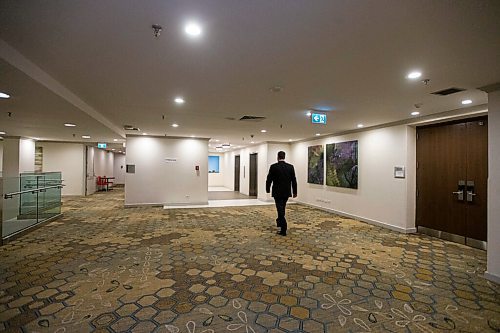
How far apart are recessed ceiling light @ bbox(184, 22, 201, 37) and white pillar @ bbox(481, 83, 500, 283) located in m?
4.28

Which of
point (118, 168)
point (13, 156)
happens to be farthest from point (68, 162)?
point (118, 168)

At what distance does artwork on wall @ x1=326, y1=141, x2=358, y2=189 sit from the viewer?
8.14 m

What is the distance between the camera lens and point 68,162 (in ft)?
43.4

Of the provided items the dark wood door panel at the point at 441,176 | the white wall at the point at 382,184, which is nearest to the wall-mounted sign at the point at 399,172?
the white wall at the point at 382,184

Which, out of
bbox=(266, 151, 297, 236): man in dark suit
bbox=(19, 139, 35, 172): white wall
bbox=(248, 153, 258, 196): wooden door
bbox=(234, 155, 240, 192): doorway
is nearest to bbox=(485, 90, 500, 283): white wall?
bbox=(266, 151, 297, 236): man in dark suit

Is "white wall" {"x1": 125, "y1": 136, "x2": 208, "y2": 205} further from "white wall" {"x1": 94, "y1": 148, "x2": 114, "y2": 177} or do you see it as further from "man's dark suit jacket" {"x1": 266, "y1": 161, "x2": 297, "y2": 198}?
"white wall" {"x1": 94, "y1": 148, "x2": 114, "y2": 177}

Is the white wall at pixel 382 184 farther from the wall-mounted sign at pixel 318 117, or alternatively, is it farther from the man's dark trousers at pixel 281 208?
the man's dark trousers at pixel 281 208

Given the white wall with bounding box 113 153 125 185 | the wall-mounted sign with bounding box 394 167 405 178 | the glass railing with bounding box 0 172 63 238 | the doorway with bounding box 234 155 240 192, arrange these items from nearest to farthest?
the glass railing with bounding box 0 172 63 238, the wall-mounted sign with bounding box 394 167 405 178, the doorway with bounding box 234 155 240 192, the white wall with bounding box 113 153 125 185

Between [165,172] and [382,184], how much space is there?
7867mm

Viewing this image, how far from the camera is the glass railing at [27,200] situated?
18.1 ft

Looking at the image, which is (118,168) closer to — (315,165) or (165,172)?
(165,172)

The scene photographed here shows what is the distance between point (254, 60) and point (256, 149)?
405 inches

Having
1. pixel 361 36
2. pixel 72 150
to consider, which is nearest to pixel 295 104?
pixel 361 36

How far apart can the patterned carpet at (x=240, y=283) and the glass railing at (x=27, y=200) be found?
0.44m
